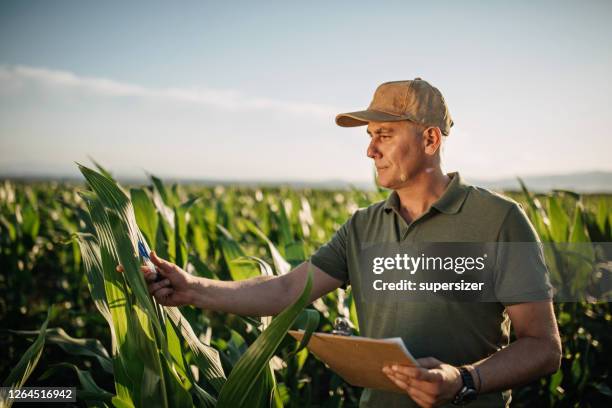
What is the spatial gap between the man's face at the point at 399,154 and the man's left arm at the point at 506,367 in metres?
0.42

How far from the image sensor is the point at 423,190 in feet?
4.83

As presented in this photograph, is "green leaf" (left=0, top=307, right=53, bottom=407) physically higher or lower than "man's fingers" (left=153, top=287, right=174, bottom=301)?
lower

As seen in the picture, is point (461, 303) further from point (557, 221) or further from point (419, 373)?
point (557, 221)

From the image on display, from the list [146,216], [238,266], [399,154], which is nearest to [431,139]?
[399,154]

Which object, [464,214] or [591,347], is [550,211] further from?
[464,214]

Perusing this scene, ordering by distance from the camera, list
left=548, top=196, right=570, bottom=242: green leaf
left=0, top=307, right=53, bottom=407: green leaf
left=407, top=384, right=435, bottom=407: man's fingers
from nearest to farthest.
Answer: left=407, top=384, right=435, bottom=407: man's fingers, left=0, top=307, right=53, bottom=407: green leaf, left=548, top=196, right=570, bottom=242: green leaf

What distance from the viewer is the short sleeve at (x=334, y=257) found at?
1632 millimetres

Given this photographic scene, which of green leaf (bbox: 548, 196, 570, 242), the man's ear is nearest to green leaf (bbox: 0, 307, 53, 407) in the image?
the man's ear

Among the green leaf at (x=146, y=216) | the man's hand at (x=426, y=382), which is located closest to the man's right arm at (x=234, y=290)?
the man's hand at (x=426, y=382)

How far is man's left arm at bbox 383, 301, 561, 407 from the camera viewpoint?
3.32 feet

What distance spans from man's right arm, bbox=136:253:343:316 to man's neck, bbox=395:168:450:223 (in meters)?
0.33

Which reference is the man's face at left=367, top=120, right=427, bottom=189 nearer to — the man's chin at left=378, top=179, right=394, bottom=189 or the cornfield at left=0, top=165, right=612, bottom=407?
the man's chin at left=378, top=179, right=394, bottom=189

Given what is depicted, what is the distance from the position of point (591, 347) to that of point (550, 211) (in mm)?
603

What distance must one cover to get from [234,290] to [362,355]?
0.55 m
